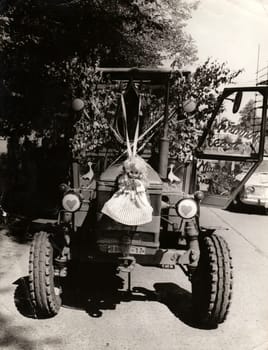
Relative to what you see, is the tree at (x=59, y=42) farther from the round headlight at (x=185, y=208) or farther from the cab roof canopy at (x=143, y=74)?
the round headlight at (x=185, y=208)

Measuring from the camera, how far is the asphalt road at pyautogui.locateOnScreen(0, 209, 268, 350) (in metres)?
4.18

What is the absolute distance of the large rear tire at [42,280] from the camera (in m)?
4.49

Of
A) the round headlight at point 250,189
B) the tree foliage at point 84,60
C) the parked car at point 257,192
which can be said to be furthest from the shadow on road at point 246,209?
the tree foliage at point 84,60

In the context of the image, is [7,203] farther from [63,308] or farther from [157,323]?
[157,323]

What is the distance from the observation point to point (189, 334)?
4.45 m

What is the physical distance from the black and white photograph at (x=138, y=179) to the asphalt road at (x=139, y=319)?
0.02m

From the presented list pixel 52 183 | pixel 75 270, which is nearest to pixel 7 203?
pixel 52 183

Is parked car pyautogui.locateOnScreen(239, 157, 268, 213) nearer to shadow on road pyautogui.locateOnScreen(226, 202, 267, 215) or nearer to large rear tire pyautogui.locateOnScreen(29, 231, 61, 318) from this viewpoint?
shadow on road pyautogui.locateOnScreen(226, 202, 267, 215)

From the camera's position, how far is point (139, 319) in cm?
474

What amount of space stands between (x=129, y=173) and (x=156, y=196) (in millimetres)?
375

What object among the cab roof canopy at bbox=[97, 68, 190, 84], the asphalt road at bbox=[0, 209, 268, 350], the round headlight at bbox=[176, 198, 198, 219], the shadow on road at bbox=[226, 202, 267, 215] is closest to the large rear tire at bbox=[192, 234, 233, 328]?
the asphalt road at bbox=[0, 209, 268, 350]

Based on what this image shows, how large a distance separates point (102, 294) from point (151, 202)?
65.7 inches

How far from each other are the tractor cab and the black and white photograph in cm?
2

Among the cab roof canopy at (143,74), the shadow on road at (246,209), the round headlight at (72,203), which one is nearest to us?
the round headlight at (72,203)
